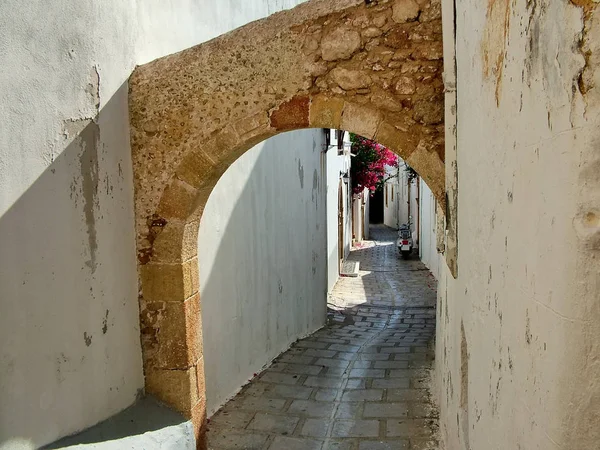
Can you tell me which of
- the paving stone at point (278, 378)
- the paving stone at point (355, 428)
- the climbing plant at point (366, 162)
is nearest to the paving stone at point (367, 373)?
the paving stone at point (278, 378)

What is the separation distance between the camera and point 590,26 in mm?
983

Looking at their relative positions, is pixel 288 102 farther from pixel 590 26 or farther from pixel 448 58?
pixel 590 26

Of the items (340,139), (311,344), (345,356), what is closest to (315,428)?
(345,356)

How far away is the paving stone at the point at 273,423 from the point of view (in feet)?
15.3

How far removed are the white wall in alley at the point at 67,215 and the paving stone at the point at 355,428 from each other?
1817mm

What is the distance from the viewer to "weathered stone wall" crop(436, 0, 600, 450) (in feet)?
3.33

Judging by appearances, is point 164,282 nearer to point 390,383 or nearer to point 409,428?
point 409,428

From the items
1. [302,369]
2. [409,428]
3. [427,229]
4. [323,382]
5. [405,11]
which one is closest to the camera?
[405,11]

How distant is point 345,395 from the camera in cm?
539

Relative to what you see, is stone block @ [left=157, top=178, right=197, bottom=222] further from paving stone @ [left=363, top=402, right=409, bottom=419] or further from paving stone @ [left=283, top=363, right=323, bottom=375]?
paving stone @ [left=283, top=363, right=323, bottom=375]

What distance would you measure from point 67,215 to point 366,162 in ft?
48.0

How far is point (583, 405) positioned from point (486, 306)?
95cm

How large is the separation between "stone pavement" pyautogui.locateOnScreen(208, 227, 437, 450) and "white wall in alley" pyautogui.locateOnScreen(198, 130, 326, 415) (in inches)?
10.5

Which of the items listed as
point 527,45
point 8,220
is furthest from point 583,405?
point 8,220
